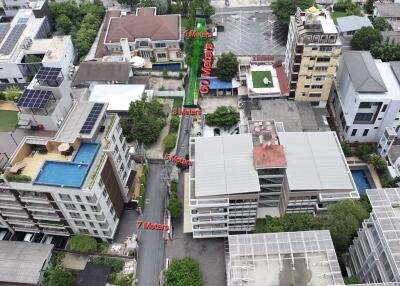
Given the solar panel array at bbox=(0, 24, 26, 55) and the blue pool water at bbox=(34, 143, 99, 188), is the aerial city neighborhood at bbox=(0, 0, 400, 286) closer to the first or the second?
the blue pool water at bbox=(34, 143, 99, 188)

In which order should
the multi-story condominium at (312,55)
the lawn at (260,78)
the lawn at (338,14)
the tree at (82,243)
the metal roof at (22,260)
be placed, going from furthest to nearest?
the lawn at (338,14) < the lawn at (260,78) < the multi-story condominium at (312,55) < the tree at (82,243) < the metal roof at (22,260)

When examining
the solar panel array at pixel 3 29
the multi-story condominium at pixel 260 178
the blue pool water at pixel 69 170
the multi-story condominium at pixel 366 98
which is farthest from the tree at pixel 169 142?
the solar panel array at pixel 3 29

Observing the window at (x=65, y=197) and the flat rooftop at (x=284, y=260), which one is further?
the window at (x=65, y=197)

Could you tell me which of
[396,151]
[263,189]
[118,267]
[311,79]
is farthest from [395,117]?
[118,267]

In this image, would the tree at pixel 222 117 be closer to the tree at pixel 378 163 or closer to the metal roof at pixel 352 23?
the tree at pixel 378 163

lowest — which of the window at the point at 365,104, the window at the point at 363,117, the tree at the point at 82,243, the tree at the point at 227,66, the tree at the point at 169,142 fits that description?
the tree at the point at 82,243

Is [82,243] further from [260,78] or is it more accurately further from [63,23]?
[63,23]
